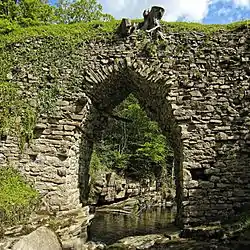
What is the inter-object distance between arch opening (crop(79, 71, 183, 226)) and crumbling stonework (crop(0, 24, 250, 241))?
0.06m

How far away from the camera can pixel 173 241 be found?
7.05m

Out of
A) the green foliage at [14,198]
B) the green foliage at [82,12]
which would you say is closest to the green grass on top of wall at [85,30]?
the green foliage at [14,198]

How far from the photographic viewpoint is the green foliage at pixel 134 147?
1855 cm

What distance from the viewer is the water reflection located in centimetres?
927

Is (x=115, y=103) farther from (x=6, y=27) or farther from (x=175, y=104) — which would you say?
(x=6, y=27)

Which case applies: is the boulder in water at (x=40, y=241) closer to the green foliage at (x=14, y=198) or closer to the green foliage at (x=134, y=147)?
the green foliage at (x=14, y=198)

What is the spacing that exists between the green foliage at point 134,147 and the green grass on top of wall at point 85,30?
769cm

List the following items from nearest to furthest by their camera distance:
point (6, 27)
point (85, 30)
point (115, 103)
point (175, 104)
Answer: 1. point (175, 104)
2. point (85, 30)
3. point (6, 27)
4. point (115, 103)

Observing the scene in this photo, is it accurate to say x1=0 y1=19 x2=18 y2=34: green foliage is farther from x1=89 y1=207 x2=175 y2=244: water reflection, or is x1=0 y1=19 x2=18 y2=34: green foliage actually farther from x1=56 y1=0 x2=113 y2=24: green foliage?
x1=56 y1=0 x2=113 y2=24: green foliage

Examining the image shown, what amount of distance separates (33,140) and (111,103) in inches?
115

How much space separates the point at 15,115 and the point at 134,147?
13322mm

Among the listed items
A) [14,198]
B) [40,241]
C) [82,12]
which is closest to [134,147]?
[82,12]

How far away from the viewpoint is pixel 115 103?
35.2 ft

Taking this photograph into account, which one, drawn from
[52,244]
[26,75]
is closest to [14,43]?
[26,75]
